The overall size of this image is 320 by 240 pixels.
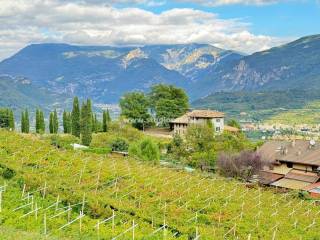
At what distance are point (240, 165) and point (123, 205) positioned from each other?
1226 inches

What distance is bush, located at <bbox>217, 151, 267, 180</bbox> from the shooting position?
53.9m

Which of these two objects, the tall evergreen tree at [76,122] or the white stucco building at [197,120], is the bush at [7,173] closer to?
the tall evergreen tree at [76,122]

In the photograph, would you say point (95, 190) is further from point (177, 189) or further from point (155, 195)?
point (177, 189)

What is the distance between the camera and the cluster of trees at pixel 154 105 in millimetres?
86250

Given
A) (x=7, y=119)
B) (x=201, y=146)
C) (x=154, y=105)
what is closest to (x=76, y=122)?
(x=154, y=105)

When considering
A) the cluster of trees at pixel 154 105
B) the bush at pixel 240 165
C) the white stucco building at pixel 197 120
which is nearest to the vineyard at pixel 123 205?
the bush at pixel 240 165

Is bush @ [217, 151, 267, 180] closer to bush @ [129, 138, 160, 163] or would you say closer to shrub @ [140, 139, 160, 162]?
shrub @ [140, 139, 160, 162]

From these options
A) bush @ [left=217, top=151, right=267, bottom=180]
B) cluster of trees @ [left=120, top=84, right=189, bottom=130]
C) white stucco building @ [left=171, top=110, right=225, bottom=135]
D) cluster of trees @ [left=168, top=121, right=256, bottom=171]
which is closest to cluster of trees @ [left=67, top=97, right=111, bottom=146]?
cluster of trees @ [left=120, top=84, right=189, bottom=130]

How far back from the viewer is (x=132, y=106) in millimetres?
86125

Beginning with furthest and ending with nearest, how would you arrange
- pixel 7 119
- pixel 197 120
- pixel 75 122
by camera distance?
pixel 7 119 < pixel 197 120 < pixel 75 122

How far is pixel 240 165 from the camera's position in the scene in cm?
5450

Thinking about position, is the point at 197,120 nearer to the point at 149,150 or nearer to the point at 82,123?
the point at 82,123

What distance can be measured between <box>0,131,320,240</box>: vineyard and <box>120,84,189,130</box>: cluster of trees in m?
47.5

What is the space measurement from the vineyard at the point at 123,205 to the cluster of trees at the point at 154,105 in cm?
4749
